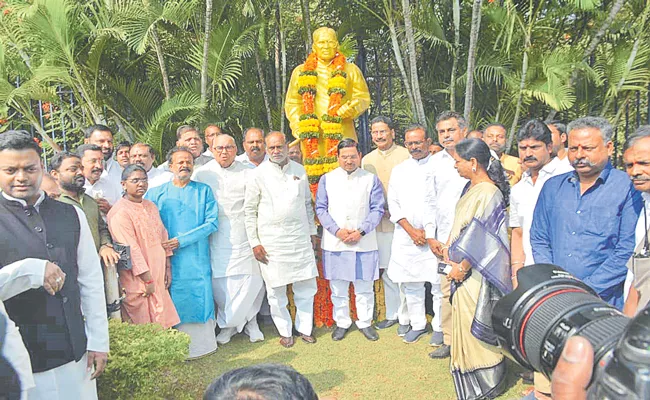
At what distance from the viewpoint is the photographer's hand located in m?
1.02

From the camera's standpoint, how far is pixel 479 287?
11.7 ft

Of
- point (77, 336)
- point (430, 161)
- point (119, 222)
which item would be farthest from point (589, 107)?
point (77, 336)

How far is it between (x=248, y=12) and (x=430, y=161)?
4.21 metres

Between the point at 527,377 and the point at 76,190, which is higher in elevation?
the point at 76,190

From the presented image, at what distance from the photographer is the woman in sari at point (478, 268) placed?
3.44 m

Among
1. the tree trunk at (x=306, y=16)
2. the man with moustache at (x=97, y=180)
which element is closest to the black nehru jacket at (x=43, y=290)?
the man with moustache at (x=97, y=180)

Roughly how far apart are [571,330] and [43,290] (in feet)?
6.73

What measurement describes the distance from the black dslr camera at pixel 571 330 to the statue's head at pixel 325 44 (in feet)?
15.2

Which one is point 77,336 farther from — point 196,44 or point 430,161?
point 196,44

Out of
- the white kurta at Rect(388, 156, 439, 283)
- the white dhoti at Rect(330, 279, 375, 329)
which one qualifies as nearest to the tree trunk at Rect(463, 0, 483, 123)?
the white kurta at Rect(388, 156, 439, 283)

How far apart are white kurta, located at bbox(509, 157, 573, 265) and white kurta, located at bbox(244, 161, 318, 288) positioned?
182cm

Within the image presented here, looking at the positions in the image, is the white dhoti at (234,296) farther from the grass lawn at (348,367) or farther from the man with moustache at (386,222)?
the man with moustache at (386,222)

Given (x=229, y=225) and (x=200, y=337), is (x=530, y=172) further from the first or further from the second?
(x=200, y=337)

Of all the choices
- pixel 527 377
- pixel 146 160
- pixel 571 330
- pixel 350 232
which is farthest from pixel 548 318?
pixel 146 160
